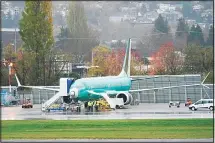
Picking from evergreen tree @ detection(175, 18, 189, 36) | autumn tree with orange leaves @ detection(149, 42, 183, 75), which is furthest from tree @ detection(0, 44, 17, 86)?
evergreen tree @ detection(175, 18, 189, 36)

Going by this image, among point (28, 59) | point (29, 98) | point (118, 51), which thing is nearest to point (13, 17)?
point (118, 51)

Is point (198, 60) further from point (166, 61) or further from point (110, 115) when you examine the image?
point (110, 115)

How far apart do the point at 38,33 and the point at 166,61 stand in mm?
23271

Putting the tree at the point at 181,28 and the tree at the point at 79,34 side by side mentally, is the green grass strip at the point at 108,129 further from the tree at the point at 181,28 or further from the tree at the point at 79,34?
the tree at the point at 181,28

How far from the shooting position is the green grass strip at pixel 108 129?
34469 mm

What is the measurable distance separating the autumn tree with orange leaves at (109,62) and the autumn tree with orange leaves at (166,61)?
238cm

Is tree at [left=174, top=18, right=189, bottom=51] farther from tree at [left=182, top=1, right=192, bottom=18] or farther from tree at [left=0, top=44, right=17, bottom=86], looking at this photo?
tree at [left=0, top=44, right=17, bottom=86]

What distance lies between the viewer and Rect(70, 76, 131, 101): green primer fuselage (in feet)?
226

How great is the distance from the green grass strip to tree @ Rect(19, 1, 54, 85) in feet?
169

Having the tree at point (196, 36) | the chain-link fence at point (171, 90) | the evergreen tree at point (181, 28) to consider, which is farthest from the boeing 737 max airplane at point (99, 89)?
the evergreen tree at point (181, 28)

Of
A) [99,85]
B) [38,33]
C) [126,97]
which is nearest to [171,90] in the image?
[126,97]

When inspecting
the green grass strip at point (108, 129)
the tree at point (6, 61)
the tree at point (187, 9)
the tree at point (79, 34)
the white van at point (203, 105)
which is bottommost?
the green grass strip at point (108, 129)

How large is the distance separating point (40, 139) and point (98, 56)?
86.0m

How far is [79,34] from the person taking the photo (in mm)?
→ 117812
